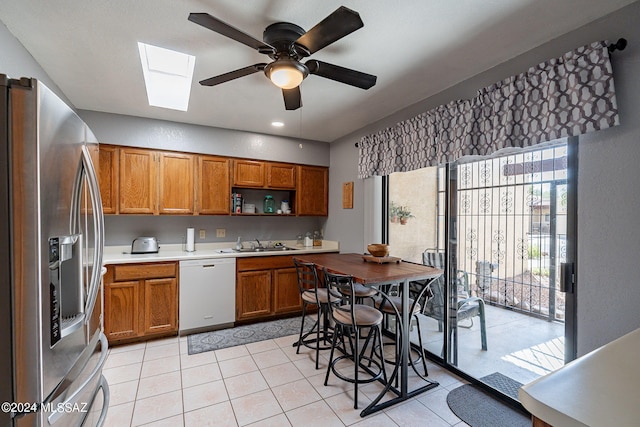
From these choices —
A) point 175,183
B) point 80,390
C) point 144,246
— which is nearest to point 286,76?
point 80,390

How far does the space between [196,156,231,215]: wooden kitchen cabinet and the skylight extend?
76cm

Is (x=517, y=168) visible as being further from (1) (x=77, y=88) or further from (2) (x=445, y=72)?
(1) (x=77, y=88)

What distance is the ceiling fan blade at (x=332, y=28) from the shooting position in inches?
50.5

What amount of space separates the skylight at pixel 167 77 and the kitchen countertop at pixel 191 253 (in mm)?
1626

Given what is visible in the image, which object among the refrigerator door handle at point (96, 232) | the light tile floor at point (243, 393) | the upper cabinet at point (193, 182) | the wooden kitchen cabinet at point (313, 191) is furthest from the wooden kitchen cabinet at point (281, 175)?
the refrigerator door handle at point (96, 232)

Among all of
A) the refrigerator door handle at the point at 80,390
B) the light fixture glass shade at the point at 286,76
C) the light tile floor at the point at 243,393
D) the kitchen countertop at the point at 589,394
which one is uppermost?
the light fixture glass shade at the point at 286,76

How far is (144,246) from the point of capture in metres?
3.33

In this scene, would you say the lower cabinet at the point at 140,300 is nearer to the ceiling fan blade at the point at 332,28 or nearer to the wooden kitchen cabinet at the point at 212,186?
the wooden kitchen cabinet at the point at 212,186

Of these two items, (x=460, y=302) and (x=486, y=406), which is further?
(x=460, y=302)

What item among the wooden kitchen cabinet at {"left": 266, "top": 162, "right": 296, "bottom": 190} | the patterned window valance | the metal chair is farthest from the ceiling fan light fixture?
the wooden kitchen cabinet at {"left": 266, "top": 162, "right": 296, "bottom": 190}

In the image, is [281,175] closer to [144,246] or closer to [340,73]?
[144,246]

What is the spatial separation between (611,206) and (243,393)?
8.71ft

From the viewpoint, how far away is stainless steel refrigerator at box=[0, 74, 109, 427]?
83 cm

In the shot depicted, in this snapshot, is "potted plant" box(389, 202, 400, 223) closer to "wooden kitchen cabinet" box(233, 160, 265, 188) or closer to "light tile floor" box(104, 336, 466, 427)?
"light tile floor" box(104, 336, 466, 427)
